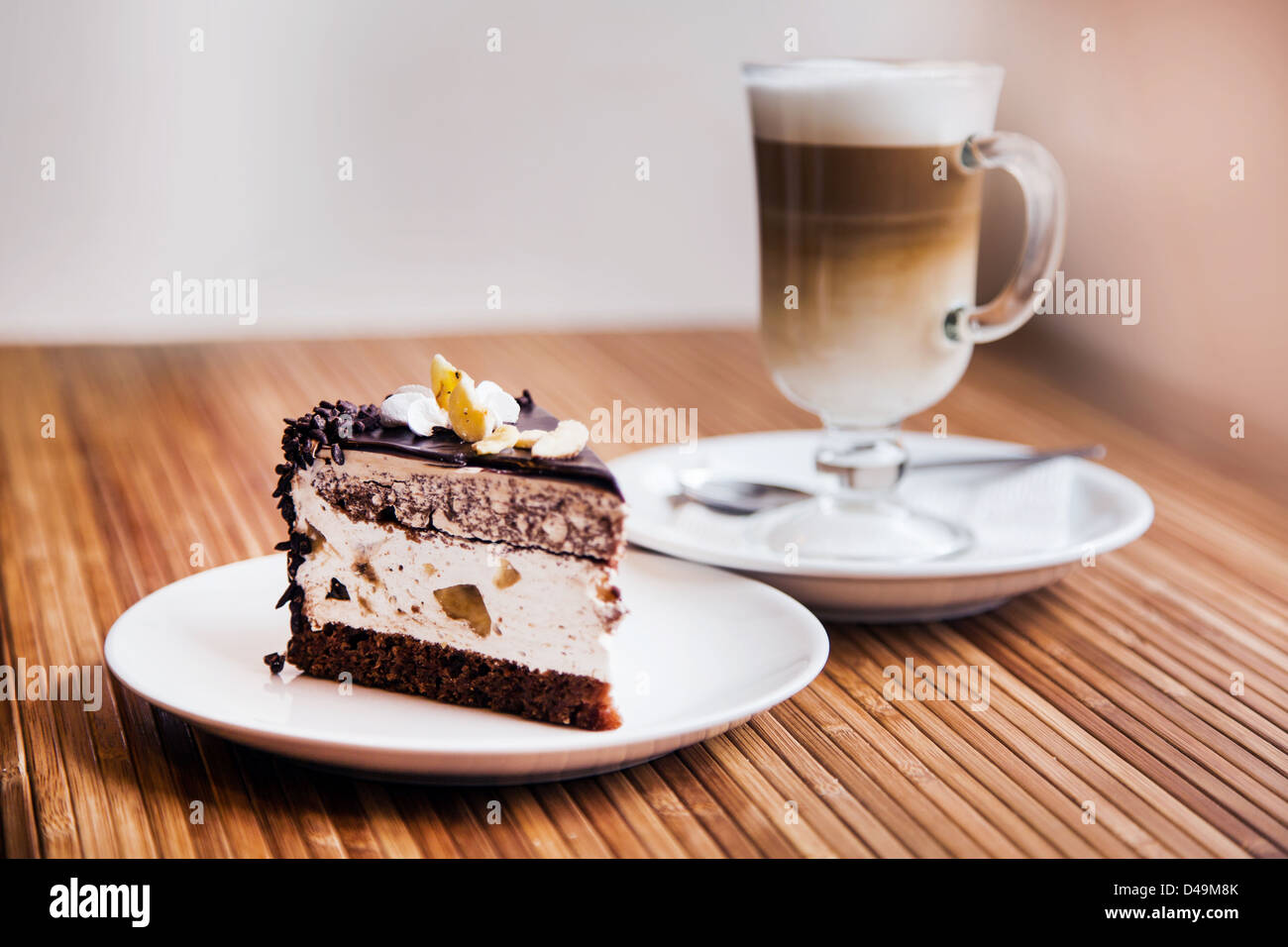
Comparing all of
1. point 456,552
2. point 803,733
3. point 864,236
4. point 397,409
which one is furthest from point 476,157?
point 803,733

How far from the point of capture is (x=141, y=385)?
2.48 m

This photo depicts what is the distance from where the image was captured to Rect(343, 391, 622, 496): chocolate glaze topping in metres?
1.26

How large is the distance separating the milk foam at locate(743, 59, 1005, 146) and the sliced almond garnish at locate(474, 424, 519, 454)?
1.85 ft

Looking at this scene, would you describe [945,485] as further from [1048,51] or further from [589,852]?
[1048,51]

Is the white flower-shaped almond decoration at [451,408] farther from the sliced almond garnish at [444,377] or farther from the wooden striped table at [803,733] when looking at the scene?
the wooden striped table at [803,733]

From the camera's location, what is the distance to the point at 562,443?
1.29m

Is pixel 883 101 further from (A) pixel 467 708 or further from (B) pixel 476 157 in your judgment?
(B) pixel 476 157

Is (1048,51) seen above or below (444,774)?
above

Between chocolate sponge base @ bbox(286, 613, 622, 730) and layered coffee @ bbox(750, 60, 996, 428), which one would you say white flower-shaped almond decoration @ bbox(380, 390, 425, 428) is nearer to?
chocolate sponge base @ bbox(286, 613, 622, 730)

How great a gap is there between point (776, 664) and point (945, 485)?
700 millimetres

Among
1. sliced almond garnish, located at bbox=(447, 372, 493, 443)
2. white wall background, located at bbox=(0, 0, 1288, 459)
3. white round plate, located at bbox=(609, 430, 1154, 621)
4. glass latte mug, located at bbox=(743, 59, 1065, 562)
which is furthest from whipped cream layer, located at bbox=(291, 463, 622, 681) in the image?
white wall background, located at bbox=(0, 0, 1288, 459)

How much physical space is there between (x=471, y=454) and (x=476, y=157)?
2.09 m

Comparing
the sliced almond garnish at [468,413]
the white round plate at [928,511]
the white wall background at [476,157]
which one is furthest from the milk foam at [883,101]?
the white wall background at [476,157]

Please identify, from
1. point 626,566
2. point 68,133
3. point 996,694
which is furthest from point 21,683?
point 68,133
